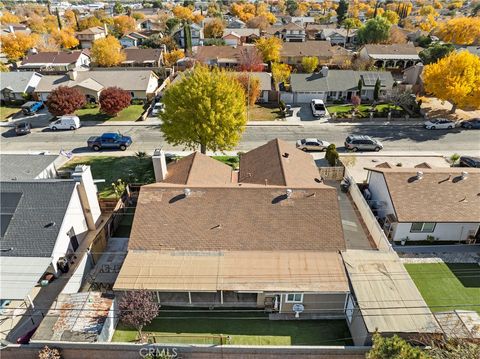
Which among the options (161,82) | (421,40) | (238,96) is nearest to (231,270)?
(238,96)

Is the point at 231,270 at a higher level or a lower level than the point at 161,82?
higher

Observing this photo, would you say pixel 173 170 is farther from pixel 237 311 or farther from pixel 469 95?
pixel 469 95

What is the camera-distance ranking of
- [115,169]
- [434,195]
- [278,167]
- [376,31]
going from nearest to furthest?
[434,195] < [278,167] < [115,169] < [376,31]

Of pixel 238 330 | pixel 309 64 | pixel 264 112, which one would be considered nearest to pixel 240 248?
pixel 238 330

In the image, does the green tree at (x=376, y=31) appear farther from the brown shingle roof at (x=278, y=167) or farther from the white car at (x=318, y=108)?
the brown shingle roof at (x=278, y=167)

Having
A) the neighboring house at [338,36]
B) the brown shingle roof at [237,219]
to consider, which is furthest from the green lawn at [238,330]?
the neighboring house at [338,36]

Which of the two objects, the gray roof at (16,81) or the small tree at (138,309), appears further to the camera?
the gray roof at (16,81)

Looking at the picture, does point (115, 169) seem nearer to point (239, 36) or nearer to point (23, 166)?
point (23, 166)
